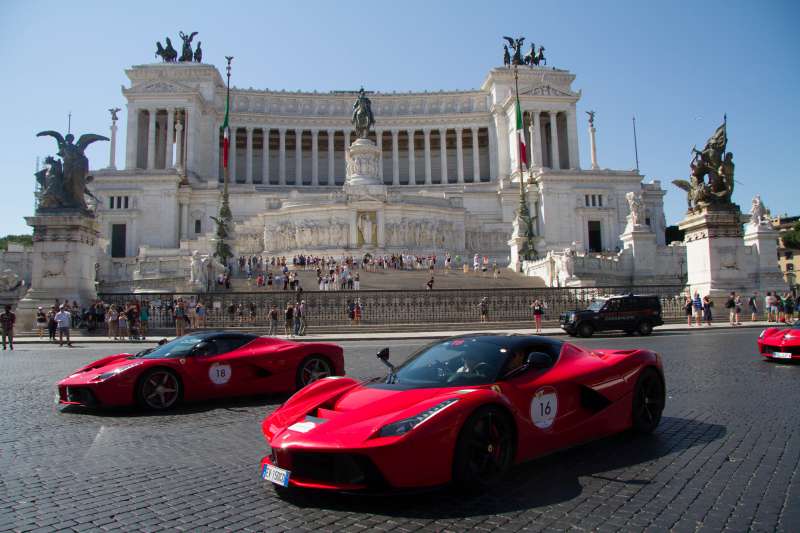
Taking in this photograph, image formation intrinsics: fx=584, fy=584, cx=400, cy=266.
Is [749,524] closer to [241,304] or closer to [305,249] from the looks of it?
[241,304]

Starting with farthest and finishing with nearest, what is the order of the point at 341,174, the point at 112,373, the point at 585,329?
1. the point at 341,174
2. the point at 585,329
3. the point at 112,373

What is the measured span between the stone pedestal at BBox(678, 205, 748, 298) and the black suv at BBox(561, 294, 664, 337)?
645 centimetres

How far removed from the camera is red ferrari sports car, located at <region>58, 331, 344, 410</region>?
873cm

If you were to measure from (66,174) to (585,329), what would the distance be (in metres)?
23.6

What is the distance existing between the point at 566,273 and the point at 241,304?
19.6m

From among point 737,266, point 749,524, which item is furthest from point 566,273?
point 749,524

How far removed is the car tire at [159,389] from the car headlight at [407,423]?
576cm

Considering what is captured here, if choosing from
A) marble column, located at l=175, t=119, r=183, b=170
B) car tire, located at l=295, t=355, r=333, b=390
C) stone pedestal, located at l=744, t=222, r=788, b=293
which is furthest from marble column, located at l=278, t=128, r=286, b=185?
car tire, located at l=295, t=355, r=333, b=390

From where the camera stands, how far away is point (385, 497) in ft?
15.4

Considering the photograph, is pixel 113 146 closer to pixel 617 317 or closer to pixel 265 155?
pixel 265 155

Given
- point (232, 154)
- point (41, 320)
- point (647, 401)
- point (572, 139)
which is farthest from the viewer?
point (232, 154)

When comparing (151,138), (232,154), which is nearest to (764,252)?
(151,138)

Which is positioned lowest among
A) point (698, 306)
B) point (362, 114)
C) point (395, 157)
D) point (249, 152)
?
point (698, 306)

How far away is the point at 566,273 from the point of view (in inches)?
1400
